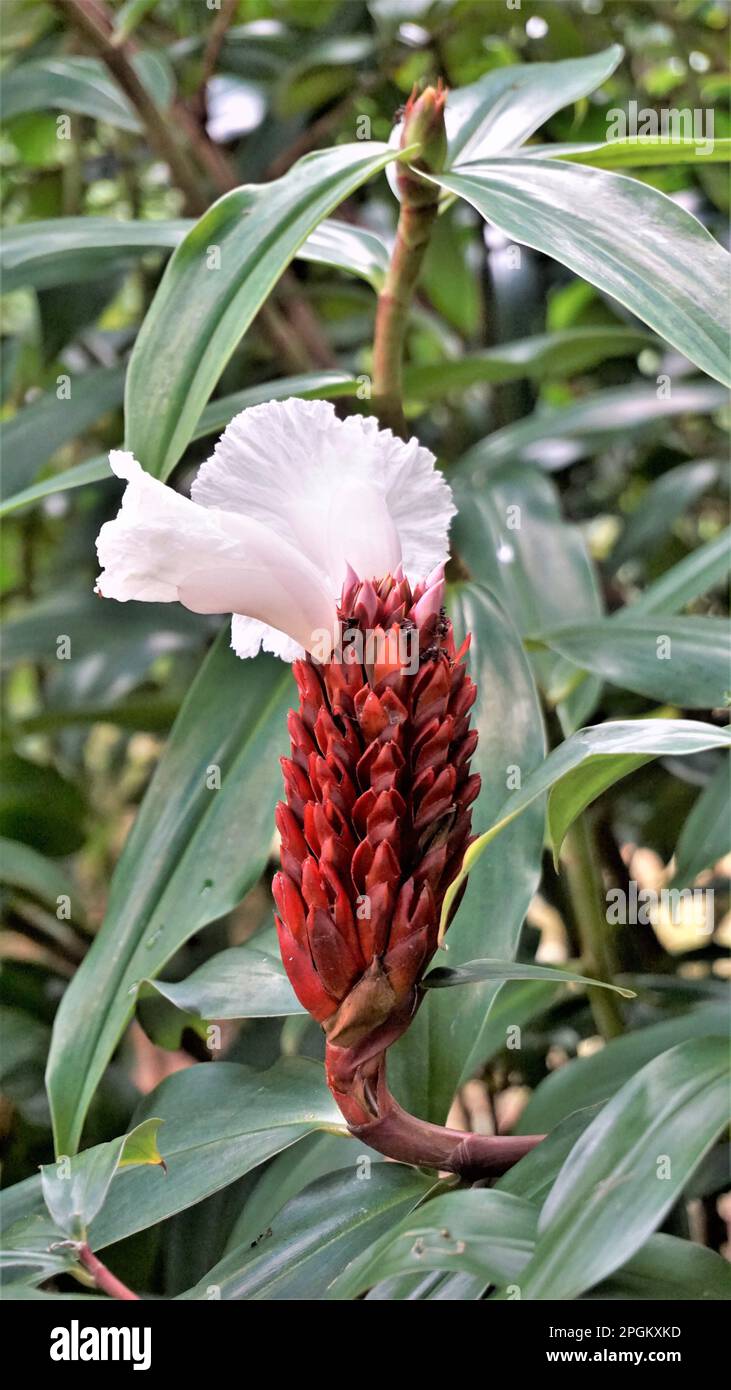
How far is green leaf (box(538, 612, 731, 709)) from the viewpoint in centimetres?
45

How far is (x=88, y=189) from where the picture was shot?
33.9 inches

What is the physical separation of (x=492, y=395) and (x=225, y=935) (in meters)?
0.42

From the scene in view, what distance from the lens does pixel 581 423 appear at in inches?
26.1

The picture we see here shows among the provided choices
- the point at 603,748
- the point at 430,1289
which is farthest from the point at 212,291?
the point at 430,1289

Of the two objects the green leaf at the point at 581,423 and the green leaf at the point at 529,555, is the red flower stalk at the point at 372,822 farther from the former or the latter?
the green leaf at the point at 581,423

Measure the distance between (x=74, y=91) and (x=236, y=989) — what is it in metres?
0.48

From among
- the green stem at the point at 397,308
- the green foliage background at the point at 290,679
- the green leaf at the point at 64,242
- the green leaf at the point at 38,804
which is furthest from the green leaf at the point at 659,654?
the green leaf at the point at 38,804

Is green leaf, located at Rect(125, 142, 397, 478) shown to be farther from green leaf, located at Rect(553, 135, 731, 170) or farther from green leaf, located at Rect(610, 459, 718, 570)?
green leaf, located at Rect(610, 459, 718, 570)

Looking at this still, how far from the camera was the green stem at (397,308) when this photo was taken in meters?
0.41

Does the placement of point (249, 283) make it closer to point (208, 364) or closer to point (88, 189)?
point (208, 364)

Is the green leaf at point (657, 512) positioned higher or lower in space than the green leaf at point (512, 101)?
lower

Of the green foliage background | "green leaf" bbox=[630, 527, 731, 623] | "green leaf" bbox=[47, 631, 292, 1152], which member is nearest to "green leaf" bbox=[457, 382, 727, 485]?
the green foliage background

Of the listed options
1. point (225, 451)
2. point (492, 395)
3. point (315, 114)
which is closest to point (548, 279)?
point (492, 395)

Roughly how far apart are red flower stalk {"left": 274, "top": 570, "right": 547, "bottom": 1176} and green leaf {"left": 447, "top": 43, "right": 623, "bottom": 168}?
198 mm
